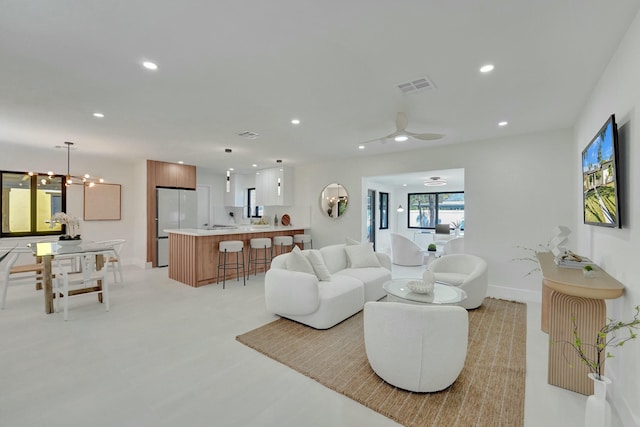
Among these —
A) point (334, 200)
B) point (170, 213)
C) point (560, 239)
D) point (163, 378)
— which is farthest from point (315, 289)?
point (170, 213)

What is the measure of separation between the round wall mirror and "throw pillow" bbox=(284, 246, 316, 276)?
3194mm

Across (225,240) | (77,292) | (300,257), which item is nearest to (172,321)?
(77,292)

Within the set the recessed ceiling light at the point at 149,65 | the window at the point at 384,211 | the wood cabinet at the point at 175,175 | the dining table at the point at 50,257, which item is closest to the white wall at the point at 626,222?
the recessed ceiling light at the point at 149,65

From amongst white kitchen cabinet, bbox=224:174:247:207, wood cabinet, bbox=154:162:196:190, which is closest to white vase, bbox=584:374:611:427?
wood cabinet, bbox=154:162:196:190

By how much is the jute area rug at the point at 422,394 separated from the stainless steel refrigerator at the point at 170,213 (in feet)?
15.6

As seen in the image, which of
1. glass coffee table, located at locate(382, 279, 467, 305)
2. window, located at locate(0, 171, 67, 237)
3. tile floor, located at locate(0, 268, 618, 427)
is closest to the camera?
tile floor, located at locate(0, 268, 618, 427)

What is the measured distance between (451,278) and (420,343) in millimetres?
2332

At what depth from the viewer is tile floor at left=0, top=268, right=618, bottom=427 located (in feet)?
6.28

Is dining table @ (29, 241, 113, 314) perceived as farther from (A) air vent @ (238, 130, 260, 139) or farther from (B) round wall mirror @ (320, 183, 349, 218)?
(B) round wall mirror @ (320, 183, 349, 218)

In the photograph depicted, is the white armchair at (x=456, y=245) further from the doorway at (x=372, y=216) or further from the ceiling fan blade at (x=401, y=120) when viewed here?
the ceiling fan blade at (x=401, y=120)

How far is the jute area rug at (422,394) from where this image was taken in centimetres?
196

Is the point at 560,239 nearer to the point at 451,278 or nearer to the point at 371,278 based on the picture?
the point at 451,278

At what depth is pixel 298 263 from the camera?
3.62m

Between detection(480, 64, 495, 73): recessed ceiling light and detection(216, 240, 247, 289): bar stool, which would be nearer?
detection(480, 64, 495, 73): recessed ceiling light
